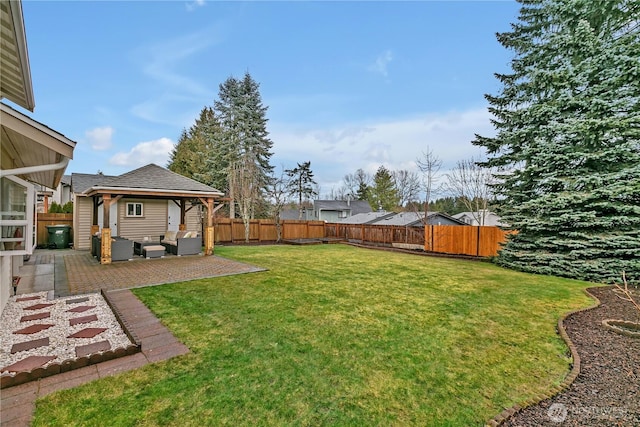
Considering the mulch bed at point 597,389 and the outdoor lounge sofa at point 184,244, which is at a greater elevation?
the outdoor lounge sofa at point 184,244

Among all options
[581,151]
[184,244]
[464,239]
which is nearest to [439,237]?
[464,239]

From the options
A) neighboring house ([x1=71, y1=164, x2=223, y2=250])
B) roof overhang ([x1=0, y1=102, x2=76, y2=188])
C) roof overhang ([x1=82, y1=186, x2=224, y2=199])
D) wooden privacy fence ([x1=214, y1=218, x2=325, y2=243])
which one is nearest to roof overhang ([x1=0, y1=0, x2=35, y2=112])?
roof overhang ([x1=0, y1=102, x2=76, y2=188])

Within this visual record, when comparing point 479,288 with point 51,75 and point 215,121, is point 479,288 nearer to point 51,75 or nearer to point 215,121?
point 51,75

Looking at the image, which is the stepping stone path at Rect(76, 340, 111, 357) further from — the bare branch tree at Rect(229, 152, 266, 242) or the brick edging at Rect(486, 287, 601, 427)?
the bare branch tree at Rect(229, 152, 266, 242)

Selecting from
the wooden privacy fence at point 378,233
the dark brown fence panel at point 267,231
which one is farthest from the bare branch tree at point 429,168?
the dark brown fence panel at point 267,231

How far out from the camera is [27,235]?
4.11 m

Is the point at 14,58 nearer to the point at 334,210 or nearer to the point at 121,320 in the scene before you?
the point at 121,320

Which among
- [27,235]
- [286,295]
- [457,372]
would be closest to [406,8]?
[286,295]

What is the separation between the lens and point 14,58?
9.66 ft

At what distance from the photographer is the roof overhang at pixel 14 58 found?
7.55 feet

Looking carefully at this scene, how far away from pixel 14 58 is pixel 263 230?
1528 centimetres

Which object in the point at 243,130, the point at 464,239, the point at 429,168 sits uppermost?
the point at 243,130

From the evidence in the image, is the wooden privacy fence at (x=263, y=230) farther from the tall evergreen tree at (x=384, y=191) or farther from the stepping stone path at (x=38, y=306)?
the tall evergreen tree at (x=384, y=191)

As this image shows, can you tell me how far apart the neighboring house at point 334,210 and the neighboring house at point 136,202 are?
2159 cm
